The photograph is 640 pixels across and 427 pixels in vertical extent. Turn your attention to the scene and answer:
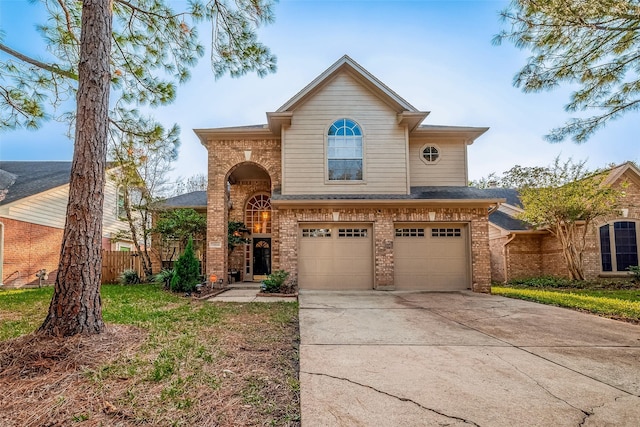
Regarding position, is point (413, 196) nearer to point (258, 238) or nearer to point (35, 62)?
point (258, 238)

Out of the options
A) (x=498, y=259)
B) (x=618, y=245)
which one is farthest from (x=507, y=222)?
(x=618, y=245)

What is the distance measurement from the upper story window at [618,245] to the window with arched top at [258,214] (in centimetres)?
1407

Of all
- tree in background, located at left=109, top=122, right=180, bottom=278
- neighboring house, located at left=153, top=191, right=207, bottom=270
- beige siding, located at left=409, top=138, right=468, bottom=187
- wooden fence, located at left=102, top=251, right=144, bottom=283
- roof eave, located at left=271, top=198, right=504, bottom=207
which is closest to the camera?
roof eave, located at left=271, top=198, right=504, bottom=207

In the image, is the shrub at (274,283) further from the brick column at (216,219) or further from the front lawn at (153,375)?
the front lawn at (153,375)

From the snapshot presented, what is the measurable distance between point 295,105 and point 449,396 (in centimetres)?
986

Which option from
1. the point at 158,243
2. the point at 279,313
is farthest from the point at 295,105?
the point at 158,243

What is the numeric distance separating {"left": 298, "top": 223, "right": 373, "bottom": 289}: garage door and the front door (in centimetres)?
385

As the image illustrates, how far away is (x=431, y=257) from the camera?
10.4m

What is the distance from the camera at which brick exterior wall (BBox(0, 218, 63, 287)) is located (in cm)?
1209

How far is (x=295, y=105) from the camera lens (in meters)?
10.9

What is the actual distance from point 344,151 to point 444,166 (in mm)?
3821

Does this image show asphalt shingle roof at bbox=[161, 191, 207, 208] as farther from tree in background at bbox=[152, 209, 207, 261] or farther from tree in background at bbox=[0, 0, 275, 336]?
tree in background at bbox=[0, 0, 275, 336]

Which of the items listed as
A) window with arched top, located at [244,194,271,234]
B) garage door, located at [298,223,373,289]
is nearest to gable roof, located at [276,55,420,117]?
garage door, located at [298,223,373,289]

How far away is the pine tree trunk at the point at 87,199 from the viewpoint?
3.98m
